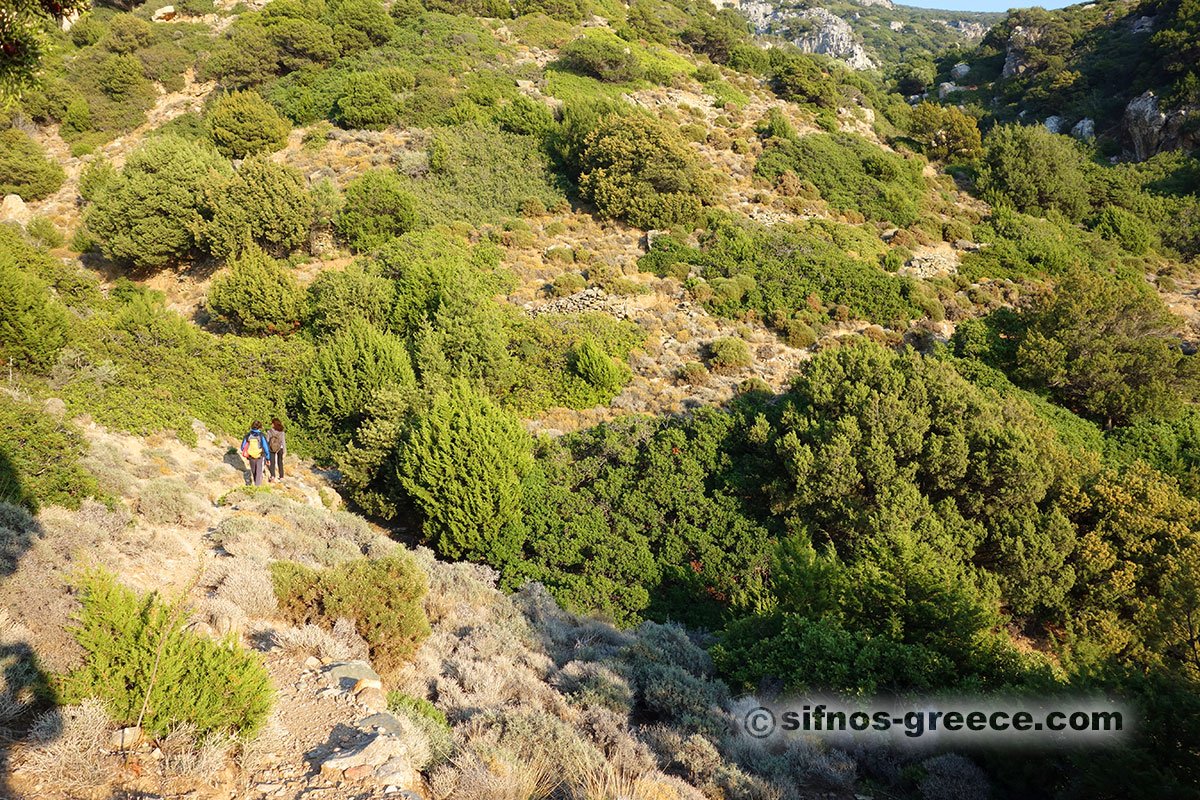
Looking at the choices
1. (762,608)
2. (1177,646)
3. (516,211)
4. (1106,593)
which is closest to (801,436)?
(762,608)

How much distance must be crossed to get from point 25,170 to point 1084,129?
5501 centimetres

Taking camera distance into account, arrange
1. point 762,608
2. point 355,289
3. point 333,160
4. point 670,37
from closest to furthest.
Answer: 1. point 762,608
2. point 355,289
3. point 333,160
4. point 670,37

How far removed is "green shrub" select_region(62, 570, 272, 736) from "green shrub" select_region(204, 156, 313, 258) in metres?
17.1

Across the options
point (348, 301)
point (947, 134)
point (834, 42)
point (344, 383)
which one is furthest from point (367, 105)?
point (834, 42)

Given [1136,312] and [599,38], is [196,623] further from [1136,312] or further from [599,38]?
[599,38]

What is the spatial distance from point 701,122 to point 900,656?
96.1 ft

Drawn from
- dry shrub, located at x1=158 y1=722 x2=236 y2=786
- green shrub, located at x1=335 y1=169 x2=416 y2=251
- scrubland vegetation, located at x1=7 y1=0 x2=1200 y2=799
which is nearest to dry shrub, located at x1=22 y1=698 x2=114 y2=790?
scrubland vegetation, located at x1=7 y1=0 x2=1200 y2=799

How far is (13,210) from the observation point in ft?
67.0

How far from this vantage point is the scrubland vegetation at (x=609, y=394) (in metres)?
5.67

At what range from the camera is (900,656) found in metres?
6.28

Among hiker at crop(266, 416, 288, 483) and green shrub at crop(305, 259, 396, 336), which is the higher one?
green shrub at crop(305, 259, 396, 336)

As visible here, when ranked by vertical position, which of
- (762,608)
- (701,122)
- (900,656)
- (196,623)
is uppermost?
(701,122)

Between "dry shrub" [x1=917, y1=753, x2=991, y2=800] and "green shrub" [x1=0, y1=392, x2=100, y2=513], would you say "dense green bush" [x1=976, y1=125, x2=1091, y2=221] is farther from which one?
"green shrub" [x1=0, y1=392, x2=100, y2=513]

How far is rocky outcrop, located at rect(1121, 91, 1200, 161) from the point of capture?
97.0 ft
